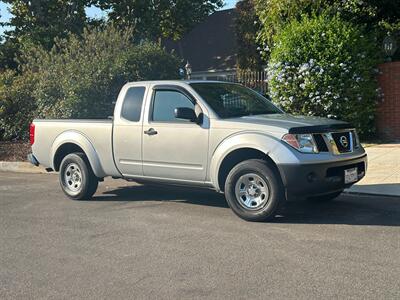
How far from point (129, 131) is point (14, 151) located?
313 inches

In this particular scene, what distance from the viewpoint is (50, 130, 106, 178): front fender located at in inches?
328

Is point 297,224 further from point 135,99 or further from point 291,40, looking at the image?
point 291,40

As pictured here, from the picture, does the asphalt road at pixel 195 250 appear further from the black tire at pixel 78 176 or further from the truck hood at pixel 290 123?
the truck hood at pixel 290 123

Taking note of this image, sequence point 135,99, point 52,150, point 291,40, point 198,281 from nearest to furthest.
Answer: point 198,281 < point 135,99 < point 52,150 < point 291,40

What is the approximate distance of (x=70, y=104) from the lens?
14.2 metres

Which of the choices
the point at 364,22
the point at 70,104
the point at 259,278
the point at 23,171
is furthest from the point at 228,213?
the point at 364,22

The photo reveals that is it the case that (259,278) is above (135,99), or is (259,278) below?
below

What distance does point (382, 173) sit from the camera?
379 inches

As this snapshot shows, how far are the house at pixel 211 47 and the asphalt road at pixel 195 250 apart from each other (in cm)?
2187

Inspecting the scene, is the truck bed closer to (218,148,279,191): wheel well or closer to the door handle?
the door handle

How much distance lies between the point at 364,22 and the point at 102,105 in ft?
25.5

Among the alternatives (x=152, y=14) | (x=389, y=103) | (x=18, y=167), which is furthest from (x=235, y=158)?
(x=152, y=14)

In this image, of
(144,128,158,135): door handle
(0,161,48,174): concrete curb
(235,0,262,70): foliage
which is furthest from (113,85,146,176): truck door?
(235,0,262,70): foliage

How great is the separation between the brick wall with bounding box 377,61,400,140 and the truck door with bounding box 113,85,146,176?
8356 mm
